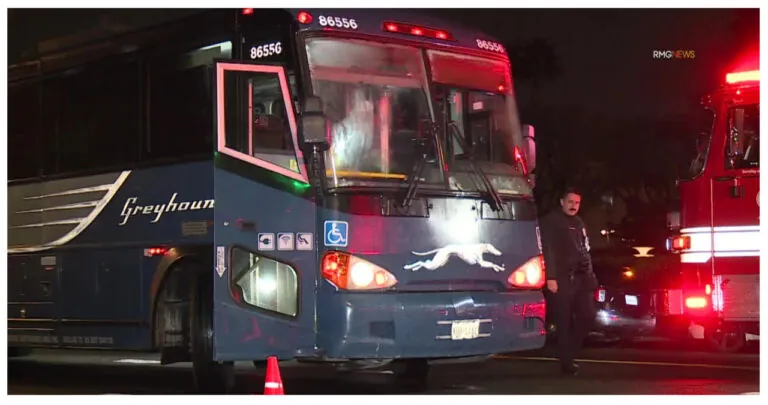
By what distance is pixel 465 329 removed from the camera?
8.59 metres

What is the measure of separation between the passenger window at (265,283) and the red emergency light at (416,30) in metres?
2.06

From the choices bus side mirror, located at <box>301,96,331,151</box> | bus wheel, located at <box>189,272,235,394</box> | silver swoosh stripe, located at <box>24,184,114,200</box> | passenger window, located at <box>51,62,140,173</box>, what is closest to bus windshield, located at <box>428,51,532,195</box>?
bus side mirror, located at <box>301,96,331,151</box>

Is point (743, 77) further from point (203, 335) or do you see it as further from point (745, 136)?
point (203, 335)

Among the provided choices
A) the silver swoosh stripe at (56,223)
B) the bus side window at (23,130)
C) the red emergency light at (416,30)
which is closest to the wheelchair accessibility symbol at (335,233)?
the red emergency light at (416,30)

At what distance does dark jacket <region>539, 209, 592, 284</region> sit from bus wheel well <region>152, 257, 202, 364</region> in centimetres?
345

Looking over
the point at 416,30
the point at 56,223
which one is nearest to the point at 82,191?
the point at 56,223

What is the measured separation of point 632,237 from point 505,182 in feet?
26.1

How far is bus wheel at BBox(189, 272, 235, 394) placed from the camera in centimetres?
848

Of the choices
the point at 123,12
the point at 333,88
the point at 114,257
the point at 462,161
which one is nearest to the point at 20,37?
the point at 123,12

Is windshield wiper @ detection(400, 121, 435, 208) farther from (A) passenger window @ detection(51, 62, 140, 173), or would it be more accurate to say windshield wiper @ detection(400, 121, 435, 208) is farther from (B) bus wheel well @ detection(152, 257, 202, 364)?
(A) passenger window @ detection(51, 62, 140, 173)

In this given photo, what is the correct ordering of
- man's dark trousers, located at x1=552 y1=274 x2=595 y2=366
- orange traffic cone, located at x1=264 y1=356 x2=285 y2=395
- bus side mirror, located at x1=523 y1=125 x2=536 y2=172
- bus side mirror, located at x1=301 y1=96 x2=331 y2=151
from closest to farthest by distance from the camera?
1. orange traffic cone, located at x1=264 y1=356 x2=285 y2=395
2. bus side mirror, located at x1=301 y1=96 x2=331 y2=151
3. bus side mirror, located at x1=523 y1=125 x2=536 y2=172
4. man's dark trousers, located at x1=552 y1=274 x2=595 y2=366

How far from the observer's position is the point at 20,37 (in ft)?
32.7
